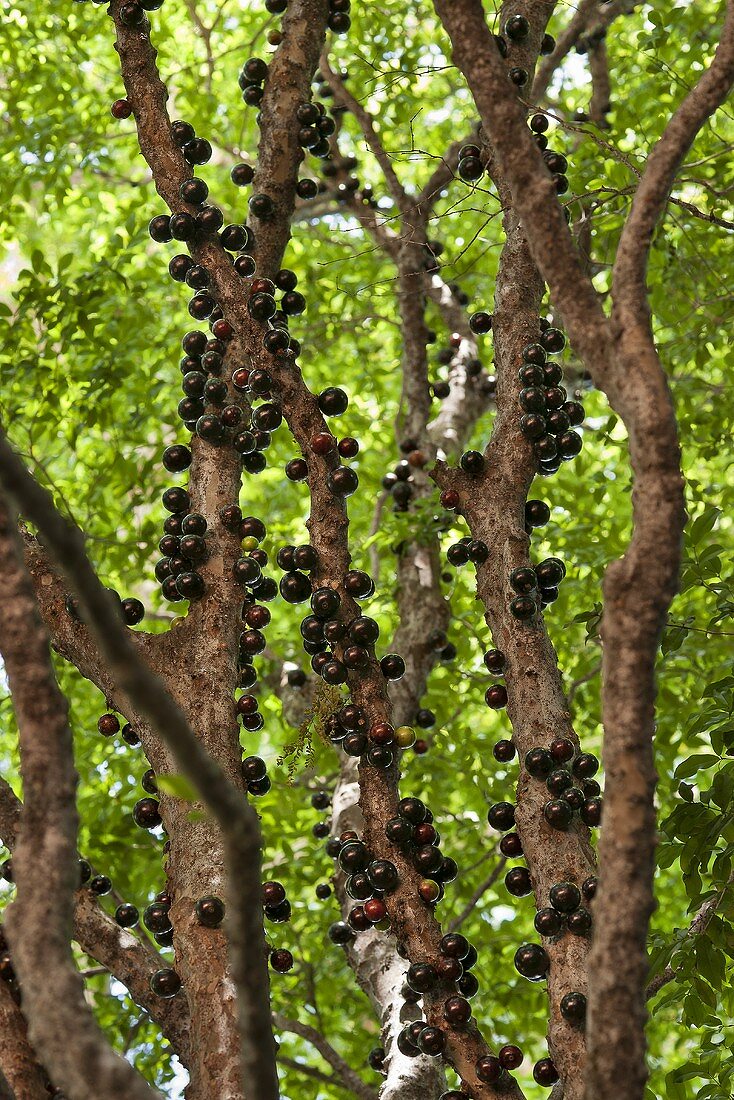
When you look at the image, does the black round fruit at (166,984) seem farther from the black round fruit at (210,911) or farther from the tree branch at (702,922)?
the tree branch at (702,922)

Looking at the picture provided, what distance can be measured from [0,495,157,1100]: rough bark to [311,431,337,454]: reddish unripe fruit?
1907 millimetres

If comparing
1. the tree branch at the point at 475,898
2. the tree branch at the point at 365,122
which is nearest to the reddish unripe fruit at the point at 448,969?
the tree branch at the point at 475,898

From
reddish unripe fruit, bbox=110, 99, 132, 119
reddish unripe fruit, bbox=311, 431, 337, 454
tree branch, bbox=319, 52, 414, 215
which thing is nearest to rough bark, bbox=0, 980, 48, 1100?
reddish unripe fruit, bbox=311, 431, 337, 454

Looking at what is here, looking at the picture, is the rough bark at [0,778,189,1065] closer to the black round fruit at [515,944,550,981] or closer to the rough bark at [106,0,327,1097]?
the rough bark at [106,0,327,1097]

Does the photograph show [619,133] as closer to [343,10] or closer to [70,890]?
[343,10]

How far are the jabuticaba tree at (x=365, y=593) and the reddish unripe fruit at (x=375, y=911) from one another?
3 centimetres

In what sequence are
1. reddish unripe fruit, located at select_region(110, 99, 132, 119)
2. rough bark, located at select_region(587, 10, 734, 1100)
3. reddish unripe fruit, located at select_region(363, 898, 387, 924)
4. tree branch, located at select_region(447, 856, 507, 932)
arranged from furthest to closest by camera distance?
tree branch, located at select_region(447, 856, 507, 932), reddish unripe fruit, located at select_region(110, 99, 132, 119), reddish unripe fruit, located at select_region(363, 898, 387, 924), rough bark, located at select_region(587, 10, 734, 1100)

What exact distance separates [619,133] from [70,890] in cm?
559

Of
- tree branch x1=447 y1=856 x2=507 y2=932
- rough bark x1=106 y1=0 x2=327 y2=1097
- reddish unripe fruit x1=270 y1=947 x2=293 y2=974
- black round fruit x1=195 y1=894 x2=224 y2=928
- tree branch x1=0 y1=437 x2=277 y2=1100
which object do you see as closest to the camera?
tree branch x1=0 y1=437 x2=277 y2=1100

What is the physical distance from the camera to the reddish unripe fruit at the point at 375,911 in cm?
360

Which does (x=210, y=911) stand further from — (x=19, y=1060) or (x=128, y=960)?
(x=19, y=1060)

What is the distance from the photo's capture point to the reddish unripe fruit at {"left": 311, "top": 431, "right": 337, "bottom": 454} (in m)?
3.97

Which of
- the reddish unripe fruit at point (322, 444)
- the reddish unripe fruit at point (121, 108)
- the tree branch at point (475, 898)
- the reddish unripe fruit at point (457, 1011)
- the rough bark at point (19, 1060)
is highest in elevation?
the reddish unripe fruit at point (121, 108)

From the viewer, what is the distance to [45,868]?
77.0 inches
